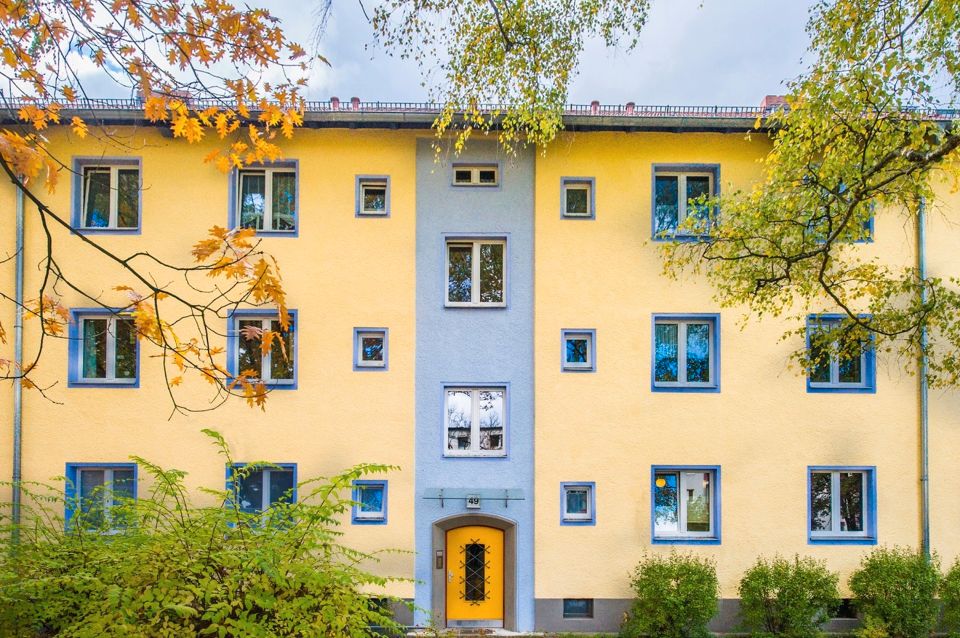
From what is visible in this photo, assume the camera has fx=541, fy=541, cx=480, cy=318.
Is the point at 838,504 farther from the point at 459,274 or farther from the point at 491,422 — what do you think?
the point at 459,274

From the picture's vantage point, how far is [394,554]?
9133 millimetres

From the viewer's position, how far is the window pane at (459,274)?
958 cm

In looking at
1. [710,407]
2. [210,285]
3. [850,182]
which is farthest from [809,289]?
[210,285]

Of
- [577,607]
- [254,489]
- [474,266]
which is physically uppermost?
[474,266]

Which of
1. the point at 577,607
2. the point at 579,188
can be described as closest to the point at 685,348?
the point at 579,188

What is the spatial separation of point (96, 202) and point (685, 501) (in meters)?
11.4

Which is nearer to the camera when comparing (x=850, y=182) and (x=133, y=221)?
(x=850, y=182)

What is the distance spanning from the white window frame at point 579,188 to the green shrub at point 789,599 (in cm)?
654

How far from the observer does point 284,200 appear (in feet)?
31.3

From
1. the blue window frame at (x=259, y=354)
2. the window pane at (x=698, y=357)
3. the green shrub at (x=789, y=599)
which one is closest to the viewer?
the green shrub at (x=789, y=599)

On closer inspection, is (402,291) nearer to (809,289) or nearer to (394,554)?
(394,554)

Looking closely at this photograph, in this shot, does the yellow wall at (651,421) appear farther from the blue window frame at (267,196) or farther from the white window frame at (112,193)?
the white window frame at (112,193)

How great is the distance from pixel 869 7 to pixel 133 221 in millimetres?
10772

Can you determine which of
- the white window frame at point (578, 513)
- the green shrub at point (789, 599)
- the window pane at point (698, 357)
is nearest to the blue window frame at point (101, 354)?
the white window frame at point (578, 513)
